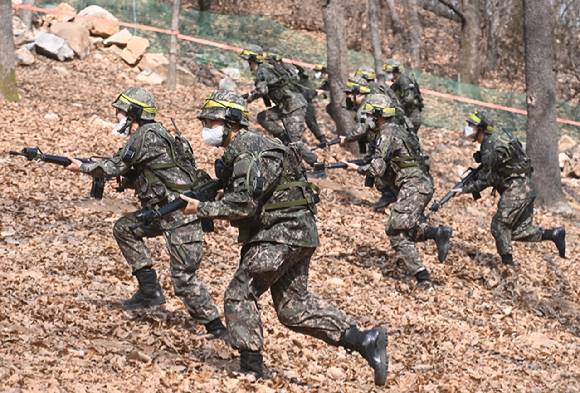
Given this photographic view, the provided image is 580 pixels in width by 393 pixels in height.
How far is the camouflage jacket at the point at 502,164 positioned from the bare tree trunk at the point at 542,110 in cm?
467

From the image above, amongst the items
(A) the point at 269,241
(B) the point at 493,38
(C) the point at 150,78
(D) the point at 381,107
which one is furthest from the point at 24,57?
(B) the point at 493,38

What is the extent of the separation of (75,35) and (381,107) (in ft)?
37.9

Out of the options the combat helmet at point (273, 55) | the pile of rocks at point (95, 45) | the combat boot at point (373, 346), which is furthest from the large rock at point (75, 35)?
the combat boot at point (373, 346)

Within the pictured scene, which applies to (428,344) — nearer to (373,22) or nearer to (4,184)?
(4,184)

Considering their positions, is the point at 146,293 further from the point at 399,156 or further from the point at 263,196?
the point at 399,156

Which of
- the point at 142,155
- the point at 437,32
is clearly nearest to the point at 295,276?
the point at 142,155

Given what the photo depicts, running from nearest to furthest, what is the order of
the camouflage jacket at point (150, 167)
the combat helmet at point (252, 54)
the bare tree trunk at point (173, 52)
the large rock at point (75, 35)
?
the camouflage jacket at point (150, 167) < the combat helmet at point (252, 54) < the bare tree trunk at point (173, 52) < the large rock at point (75, 35)

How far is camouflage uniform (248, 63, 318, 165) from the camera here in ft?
41.0

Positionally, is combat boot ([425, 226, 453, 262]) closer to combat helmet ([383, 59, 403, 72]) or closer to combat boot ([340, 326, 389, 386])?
combat boot ([340, 326, 389, 386])

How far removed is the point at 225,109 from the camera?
505 centimetres

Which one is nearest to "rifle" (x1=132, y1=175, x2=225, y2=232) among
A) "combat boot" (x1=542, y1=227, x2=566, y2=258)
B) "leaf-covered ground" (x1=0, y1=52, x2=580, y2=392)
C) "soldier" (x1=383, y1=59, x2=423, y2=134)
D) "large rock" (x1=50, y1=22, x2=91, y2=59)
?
"leaf-covered ground" (x1=0, y1=52, x2=580, y2=392)

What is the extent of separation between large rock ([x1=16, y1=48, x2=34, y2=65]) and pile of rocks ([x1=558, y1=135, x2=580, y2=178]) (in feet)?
43.6

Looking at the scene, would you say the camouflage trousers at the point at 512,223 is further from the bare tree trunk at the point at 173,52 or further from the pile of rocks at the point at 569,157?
the bare tree trunk at the point at 173,52

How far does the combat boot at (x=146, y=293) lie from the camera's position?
21.1 feet
